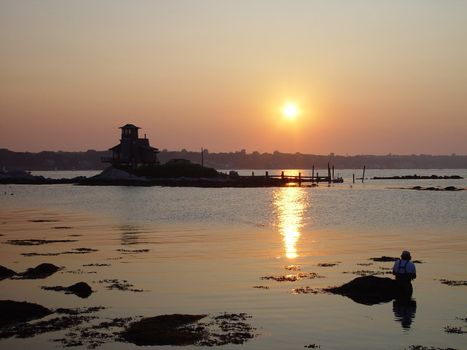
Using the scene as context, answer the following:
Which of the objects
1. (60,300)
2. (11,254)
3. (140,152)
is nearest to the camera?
(60,300)

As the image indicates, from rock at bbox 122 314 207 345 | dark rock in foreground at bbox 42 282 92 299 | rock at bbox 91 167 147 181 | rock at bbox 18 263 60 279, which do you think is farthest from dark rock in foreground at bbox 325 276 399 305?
rock at bbox 91 167 147 181

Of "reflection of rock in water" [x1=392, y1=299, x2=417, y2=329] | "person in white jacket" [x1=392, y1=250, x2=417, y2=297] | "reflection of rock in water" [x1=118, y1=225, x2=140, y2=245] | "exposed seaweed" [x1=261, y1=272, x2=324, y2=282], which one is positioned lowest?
"reflection of rock in water" [x1=392, y1=299, x2=417, y2=329]

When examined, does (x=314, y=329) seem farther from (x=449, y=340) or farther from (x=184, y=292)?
(x=184, y=292)

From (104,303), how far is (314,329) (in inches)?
279

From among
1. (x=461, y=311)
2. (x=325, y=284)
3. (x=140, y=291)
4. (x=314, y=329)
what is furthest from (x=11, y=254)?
(x=461, y=311)

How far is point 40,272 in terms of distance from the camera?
83.7 feet

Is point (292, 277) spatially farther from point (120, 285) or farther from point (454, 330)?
point (454, 330)

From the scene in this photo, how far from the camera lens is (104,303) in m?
20.2

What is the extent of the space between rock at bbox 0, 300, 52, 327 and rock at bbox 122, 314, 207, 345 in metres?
3.05

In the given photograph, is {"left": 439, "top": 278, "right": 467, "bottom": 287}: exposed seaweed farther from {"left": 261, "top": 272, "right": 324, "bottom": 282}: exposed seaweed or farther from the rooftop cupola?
the rooftop cupola

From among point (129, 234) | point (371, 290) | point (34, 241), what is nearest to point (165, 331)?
point (371, 290)

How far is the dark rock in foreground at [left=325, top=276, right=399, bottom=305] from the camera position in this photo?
21.0 m

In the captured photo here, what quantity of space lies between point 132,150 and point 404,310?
10993 cm

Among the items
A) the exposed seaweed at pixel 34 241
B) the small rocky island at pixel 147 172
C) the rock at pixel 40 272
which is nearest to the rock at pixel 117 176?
the small rocky island at pixel 147 172
